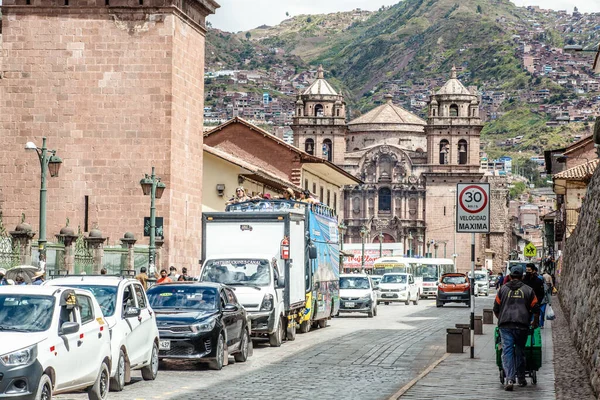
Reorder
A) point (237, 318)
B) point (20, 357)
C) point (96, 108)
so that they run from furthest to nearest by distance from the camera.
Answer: point (96, 108) < point (237, 318) < point (20, 357)

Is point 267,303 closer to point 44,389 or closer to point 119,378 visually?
point 119,378

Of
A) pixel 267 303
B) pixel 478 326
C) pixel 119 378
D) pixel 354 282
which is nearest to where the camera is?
pixel 119 378

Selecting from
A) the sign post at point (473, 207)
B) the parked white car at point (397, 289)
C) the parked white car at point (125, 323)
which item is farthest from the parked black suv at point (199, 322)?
the parked white car at point (397, 289)

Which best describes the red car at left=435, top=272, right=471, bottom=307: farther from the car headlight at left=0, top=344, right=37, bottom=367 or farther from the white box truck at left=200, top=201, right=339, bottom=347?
the car headlight at left=0, top=344, right=37, bottom=367

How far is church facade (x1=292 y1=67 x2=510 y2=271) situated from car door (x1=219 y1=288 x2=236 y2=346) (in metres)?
120

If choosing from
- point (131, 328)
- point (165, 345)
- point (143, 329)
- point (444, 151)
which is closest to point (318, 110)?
point (444, 151)

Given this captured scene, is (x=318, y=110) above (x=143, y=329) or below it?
above

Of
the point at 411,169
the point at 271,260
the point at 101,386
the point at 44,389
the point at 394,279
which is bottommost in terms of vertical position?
the point at 101,386

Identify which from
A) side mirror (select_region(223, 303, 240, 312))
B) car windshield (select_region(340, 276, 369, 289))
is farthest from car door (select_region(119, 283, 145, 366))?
car windshield (select_region(340, 276, 369, 289))

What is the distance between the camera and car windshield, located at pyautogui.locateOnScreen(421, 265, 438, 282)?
74.2 m

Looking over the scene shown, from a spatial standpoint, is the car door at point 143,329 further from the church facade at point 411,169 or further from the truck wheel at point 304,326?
the church facade at point 411,169

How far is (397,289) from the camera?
56.6 m

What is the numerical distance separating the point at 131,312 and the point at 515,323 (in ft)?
16.9

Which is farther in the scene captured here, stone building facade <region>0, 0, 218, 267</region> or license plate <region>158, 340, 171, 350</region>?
stone building facade <region>0, 0, 218, 267</region>
